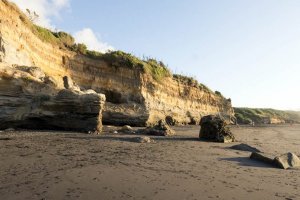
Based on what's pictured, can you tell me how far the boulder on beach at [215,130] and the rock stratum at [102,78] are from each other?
5209mm

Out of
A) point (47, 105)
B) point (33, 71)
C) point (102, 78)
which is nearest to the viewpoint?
point (47, 105)

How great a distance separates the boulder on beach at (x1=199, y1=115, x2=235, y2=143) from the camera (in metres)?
15.1

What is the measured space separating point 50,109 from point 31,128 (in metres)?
1.33

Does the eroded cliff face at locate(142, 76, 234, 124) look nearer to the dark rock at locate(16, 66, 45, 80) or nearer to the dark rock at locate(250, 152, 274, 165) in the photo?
the dark rock at locate(16, 66, 45, 80)

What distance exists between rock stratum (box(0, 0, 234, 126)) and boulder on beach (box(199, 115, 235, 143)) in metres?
5.21

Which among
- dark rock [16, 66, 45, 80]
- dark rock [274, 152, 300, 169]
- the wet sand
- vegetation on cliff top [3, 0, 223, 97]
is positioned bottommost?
the wet sand

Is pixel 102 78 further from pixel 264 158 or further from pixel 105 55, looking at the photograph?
pixel 264 158

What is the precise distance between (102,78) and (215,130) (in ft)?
51.3

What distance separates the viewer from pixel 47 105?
15.5 meters

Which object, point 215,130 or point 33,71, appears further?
point 33,71

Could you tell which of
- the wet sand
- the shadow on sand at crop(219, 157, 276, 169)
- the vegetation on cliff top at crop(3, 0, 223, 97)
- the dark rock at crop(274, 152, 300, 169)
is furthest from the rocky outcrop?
the dark rock at crop(274, 152, 300, 169)

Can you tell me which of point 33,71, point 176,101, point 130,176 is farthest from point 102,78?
point 130,176

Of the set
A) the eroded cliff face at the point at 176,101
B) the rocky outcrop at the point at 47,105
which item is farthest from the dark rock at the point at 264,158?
the eroded cliff face at the point at 176,101

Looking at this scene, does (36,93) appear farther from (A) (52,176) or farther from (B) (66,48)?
(B) (66,48)
